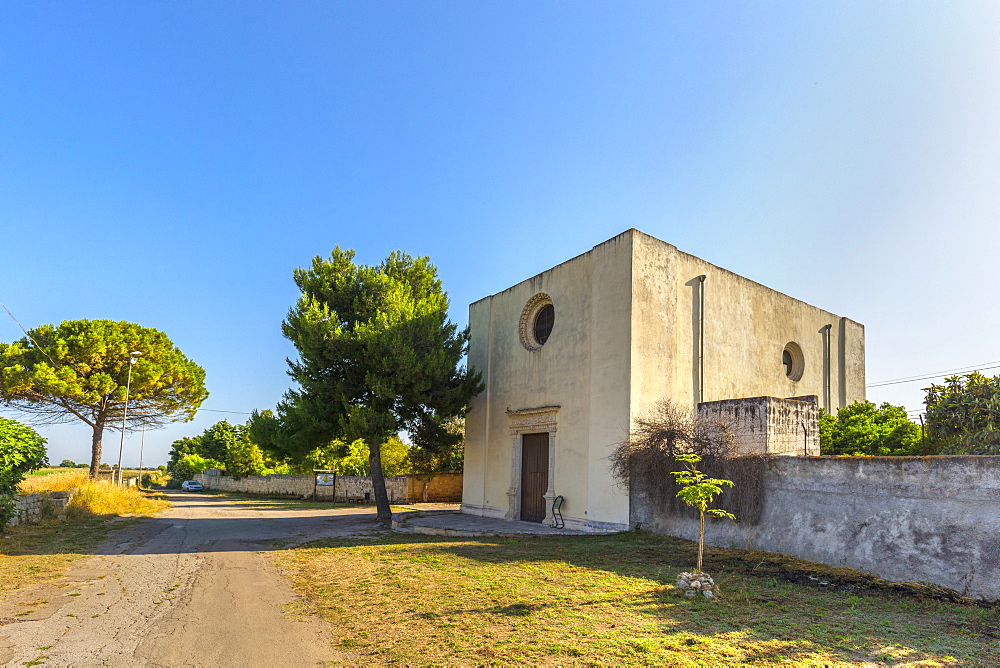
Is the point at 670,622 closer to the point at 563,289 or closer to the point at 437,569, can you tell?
the point at 437,569

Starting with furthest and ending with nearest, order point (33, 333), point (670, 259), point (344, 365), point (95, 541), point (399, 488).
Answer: point (33, 333), point (399, 488), point (344, 365), point (670, 259), point (95, 541)

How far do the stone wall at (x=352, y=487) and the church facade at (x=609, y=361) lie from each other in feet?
25.0

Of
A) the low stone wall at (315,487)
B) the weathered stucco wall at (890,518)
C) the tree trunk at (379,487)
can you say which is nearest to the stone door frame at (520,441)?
the tree trunk at (379,487)

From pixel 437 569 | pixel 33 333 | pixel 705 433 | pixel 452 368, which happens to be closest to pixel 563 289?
pixel 452 368

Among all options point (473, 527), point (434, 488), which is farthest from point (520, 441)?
point (434, 488)

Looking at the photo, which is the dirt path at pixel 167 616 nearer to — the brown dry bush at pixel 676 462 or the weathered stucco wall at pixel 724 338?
the brown dry bush at pixel 676 462

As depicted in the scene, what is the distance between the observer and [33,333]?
27.5 m

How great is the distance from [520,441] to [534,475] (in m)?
1.10

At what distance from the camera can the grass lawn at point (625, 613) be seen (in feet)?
16.6

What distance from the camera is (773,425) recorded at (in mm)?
10875

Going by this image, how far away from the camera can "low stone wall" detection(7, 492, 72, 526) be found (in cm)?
1368

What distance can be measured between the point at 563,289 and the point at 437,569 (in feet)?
28.8

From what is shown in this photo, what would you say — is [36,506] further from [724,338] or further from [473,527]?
[724,338]

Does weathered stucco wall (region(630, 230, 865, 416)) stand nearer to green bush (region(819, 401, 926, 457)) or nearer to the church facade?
the church facade
